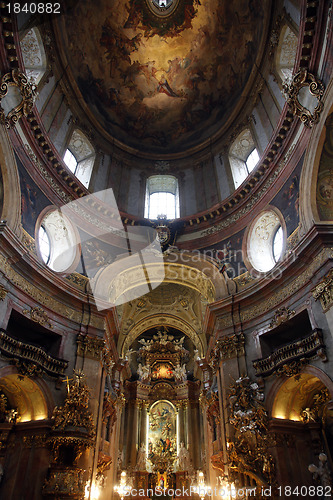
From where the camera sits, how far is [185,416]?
26.3m

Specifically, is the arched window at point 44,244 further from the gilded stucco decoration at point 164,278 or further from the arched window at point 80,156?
the arched window at point 80,156

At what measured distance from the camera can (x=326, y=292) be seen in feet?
38.2

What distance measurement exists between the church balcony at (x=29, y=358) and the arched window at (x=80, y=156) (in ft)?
33.5

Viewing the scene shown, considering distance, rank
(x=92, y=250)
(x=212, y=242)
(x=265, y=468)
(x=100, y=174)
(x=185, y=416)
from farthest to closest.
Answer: (x=185, y=416)
(x=100, y=174)
(x=212, y=242)
(x=92, y=250)
(x=265, y=468)

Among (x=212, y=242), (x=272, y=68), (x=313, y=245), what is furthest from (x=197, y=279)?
(x=272, y=68)

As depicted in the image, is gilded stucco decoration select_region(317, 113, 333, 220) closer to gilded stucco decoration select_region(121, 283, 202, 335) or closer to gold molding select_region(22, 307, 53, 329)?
gold molding select_region(22, 307, 53, 329)

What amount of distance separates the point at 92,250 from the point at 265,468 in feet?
37.8

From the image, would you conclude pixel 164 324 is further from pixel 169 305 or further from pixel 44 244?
pixel 44 244

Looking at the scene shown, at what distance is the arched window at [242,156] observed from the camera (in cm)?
2059

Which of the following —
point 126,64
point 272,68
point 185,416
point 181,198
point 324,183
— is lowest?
point 185,416

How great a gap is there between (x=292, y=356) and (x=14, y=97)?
1368 centimetres

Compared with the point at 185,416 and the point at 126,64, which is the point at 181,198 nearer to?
the point at 126,64

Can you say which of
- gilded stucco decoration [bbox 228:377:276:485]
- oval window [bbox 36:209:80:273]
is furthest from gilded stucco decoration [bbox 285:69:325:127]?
oval window [bbox 36:209:80:273]

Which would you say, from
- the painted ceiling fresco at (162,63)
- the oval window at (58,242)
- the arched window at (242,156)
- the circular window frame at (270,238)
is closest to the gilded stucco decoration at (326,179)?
the circular window frame at (270,238)
